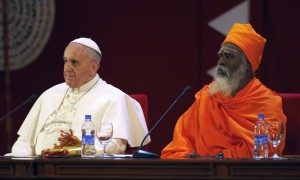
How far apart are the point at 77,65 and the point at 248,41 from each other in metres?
1.25

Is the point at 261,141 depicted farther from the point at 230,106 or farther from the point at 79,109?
the point at 79,109

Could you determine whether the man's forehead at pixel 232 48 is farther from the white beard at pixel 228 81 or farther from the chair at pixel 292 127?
the chair at pixel 292 127

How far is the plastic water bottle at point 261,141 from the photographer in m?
4.52

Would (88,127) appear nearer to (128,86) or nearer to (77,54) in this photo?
(77,54)

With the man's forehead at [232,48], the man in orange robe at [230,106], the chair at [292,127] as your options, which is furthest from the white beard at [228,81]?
the chair at [292,127]

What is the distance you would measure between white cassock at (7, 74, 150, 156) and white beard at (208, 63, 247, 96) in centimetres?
61

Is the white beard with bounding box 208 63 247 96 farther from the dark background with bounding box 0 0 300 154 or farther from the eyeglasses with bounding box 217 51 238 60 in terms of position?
the dark background with bounding box 0 0 300 154

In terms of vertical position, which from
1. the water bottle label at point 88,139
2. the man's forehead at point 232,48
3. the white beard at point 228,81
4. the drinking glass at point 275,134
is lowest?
the water bottle label at point 88,139

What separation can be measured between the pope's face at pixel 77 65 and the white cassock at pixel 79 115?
0.10 meters

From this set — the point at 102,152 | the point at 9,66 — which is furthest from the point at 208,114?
the point at 9,66

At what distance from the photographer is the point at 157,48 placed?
7.11m

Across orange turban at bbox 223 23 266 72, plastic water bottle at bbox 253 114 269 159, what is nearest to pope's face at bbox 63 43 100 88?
orange turban at bbox 223 23 266 72

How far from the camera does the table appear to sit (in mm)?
3873

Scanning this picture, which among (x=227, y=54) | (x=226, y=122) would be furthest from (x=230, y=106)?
(x=227, y=54)
